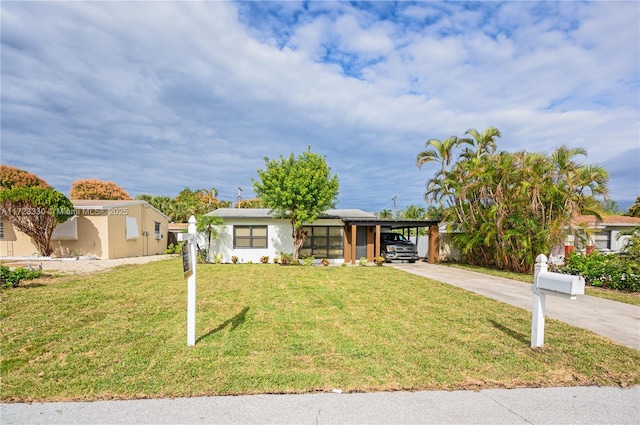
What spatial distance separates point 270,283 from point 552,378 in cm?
743

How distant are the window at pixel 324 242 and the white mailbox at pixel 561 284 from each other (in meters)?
12.8

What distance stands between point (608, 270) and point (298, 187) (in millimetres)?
10700

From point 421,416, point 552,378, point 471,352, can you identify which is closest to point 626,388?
point 552,378

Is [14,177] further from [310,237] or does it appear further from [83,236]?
[310,237]

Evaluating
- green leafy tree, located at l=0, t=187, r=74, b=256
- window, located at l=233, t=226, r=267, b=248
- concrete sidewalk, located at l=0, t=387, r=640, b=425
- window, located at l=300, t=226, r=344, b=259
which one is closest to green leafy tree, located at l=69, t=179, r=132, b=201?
green leafy tree, located at l=0, t=187, r=74, b=256

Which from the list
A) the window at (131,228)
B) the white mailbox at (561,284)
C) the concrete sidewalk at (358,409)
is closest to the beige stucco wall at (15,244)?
the window at (131,228)

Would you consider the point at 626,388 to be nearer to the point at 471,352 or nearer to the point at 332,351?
the point at 471,352

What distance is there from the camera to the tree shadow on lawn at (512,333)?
480 centimetres

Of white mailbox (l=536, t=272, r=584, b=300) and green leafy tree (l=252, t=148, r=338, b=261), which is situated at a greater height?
green leafy tree (l=252, t=148, r=338, b=261)

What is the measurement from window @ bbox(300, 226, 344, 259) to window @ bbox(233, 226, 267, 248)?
209 centimetres

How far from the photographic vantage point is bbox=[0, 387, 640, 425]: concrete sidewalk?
2.72 m

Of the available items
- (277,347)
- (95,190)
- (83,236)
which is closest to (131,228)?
(83,236)

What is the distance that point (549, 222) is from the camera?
12.3 meters

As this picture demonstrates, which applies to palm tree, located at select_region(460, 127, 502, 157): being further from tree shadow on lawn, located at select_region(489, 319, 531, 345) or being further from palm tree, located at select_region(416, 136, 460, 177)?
tree shadow on lawn, located at select_region(489, 319, 531, 345)
